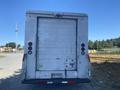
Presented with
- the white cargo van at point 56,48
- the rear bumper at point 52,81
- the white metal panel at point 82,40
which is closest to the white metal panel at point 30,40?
the white cargo van at point 56,48

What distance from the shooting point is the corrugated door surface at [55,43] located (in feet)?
34.6

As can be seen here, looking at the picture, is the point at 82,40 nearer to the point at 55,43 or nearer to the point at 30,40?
the point at 55,43

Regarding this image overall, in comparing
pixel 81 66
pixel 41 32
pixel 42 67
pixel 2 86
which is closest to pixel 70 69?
pixel 81 66

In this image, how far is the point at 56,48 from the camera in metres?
10.7

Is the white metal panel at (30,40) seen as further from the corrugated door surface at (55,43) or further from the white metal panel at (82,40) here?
the white metal panel at (82,40)

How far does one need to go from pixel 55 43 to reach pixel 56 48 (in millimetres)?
200

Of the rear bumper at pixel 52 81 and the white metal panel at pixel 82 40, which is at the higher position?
the white metal panel at pixel 82 40

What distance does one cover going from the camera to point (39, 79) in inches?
410

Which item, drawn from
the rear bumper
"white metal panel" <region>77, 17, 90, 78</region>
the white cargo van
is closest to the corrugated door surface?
the white cargo van

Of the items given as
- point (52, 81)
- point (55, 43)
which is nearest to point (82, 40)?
point (55, 43)

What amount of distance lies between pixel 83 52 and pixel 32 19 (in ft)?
7.86

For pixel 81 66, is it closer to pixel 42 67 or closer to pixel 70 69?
pixel 70 69

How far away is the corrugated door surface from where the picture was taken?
34.6ft

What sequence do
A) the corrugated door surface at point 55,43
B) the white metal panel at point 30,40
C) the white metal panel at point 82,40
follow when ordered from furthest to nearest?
Result: the white metal panel at point 82,40, the corrugated door surface at point 55,43, the white metal panel at point 30,40
